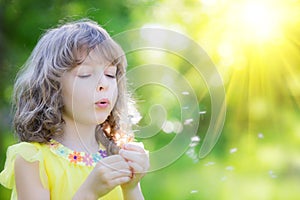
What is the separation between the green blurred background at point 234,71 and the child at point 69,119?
5.05 ft

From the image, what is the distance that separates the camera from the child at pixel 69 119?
44.6 inches

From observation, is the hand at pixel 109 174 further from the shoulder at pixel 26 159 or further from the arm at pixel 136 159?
the shoulder at pixel 26 159

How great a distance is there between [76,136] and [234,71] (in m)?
1.84

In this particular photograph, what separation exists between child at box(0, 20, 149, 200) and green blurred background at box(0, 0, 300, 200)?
5.05 feet

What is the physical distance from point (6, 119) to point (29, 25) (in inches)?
17.4

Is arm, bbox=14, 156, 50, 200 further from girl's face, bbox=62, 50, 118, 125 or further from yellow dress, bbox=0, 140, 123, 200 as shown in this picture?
girl's face, bbox=62, 50, 118, 125

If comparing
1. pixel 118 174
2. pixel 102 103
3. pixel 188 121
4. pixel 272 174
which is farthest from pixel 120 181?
pixel 272 174

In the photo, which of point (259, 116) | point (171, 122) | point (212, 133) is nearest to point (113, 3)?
point (259, 116)

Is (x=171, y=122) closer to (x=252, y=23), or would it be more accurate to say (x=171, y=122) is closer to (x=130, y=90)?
(x=130, y=90)

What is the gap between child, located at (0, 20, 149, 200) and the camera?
44.6 inches

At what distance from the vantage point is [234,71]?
2961 millimetres

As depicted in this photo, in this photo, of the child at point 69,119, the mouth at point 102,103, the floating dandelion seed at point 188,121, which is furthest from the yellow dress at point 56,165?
the floating dandelion seed at point 188,121

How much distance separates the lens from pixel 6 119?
3061mm

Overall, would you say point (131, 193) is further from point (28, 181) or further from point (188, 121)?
point (188, 121)
